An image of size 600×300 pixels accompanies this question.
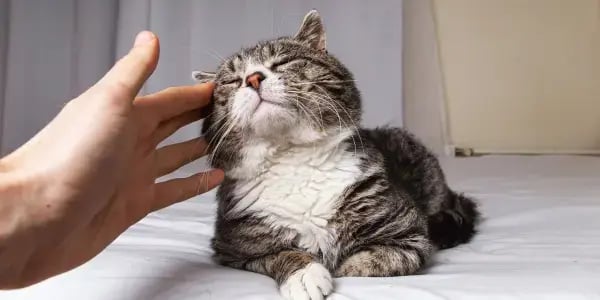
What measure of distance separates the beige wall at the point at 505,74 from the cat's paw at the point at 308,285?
2.60 m

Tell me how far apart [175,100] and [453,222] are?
28.6 inches

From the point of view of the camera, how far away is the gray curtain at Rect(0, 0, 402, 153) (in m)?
2.62

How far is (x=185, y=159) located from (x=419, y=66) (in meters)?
2.45

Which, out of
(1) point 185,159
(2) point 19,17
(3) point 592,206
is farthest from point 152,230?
(2) point 19,17

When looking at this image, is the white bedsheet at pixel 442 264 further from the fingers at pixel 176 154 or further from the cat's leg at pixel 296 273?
the fingers at pixel 176 154

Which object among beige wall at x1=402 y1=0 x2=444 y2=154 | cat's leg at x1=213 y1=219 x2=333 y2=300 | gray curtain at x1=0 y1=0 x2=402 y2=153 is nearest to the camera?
cat's leg at x1=213 y1=219 x2=333 y2=300

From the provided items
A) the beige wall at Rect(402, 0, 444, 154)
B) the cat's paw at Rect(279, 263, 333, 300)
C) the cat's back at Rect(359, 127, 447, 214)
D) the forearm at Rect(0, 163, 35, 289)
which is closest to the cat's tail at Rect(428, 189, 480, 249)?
the cat's back at Rect(359, 127, 447, 214)

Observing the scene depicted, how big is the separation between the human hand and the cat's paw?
11.1 inches

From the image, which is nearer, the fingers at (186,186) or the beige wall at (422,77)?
the fingers at (186,186)

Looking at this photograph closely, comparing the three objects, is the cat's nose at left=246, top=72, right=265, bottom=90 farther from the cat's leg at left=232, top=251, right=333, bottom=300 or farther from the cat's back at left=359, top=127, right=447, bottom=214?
the cat's back at left=359, top=127, right=447, bottom=214

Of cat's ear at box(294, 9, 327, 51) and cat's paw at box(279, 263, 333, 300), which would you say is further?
cat's ear at box(294, 9, 327, 51)

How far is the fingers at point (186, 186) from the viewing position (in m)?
1.09

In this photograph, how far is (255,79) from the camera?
115 cm

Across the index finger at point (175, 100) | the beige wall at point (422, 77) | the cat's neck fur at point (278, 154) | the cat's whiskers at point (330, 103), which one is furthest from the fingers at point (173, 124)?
the beige wall at point (422, 77)
